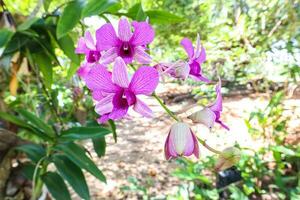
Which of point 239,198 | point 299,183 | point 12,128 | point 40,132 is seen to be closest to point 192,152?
point 40,132

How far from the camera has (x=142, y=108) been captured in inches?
11.1

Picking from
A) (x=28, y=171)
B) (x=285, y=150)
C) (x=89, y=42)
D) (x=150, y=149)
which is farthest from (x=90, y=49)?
(x=150, y=149)

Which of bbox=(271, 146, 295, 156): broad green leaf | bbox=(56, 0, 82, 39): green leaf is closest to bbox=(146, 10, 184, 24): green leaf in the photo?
bbox=(56, 0, 82, 39): green leaf

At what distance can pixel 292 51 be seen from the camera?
1578 millimetres

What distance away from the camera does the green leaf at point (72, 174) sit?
2.47 ft

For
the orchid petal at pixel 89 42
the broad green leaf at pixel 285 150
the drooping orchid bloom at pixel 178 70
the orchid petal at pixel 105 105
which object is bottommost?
the broad green leaf at pixel 285 150

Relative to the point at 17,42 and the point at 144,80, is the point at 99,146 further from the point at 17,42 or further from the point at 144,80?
the point at 144,80

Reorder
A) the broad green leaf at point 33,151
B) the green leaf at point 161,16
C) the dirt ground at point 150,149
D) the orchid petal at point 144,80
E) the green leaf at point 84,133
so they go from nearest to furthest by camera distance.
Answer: the orchid petal at point 144,80 → the green leaf at point 161,16 → the green leaf at point 84,133 → the broad green leaf at point 33,151 → the dirt ground at point 150,149

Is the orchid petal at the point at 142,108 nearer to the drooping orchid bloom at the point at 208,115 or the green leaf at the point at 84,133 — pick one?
the drooping orchid bloom at the point at 208,115

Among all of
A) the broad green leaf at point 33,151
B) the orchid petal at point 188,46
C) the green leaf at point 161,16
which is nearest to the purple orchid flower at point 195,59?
the orchid petal at point 188,46

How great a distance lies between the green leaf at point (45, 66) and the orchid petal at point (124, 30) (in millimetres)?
506

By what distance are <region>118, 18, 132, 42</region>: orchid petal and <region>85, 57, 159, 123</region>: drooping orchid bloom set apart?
3cm

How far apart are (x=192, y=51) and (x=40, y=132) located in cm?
49

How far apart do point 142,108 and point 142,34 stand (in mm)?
62
